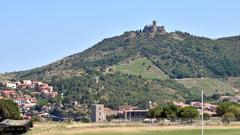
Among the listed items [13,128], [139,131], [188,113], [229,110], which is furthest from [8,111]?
[13,128]

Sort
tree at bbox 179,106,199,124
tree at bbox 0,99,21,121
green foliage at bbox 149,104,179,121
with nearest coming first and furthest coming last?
tree at bbox 0,99,21,121 → tree at bbox 179,106,199,124 → green foliage at bbox 149,104,179,121

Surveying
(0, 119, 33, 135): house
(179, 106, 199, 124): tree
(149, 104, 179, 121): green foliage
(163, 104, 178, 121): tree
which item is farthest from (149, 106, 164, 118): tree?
(0, 119, 33, 135): house

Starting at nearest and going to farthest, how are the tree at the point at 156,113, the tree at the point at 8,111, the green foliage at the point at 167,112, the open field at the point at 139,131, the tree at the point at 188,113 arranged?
the open field at the point at 139,131 → the tree at the point at 8,111 → the tree at the point at 188,113 → the green foliage at the point at 167,112 → the tree at the point at 156,113

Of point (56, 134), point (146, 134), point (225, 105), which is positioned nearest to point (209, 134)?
point (146, 134)

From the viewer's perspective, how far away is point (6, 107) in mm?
136625

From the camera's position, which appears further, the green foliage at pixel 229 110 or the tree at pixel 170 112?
the green foliage at pixel 229 110

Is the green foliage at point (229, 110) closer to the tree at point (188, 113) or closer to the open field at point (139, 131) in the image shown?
the tree at point (188, 113)

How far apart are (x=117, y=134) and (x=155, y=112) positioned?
225 ft

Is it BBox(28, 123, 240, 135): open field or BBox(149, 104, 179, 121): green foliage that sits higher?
BBox(149, 104, 179, 121): green foliage

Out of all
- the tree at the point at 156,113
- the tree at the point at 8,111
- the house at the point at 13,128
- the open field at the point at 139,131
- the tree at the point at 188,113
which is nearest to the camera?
the house at the point at 13,128

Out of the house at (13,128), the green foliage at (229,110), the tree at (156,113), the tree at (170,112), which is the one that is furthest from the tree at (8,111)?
the green foliage at (229,110)

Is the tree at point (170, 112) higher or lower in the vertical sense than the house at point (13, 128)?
higher

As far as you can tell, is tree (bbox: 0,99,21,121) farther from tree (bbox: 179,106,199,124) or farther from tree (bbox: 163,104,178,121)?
tree (bbox: 179,106,199,124)

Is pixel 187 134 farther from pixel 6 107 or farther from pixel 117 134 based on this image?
pixel 6 107
